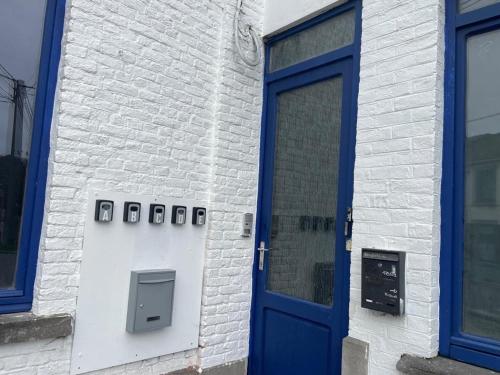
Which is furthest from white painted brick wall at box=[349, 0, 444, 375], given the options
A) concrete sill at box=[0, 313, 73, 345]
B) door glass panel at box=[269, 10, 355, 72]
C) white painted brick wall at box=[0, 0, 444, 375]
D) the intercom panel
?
concrete sill at box=[0, 313, 73, 345]

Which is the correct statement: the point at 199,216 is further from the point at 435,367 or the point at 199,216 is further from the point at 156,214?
the point at 435,367

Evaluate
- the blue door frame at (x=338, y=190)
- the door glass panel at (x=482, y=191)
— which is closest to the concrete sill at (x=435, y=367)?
the door glass panel at (x=482, y=191)

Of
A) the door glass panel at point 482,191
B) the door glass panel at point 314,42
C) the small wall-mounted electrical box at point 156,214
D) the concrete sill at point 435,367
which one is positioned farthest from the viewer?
the door glass panel at point 314,42

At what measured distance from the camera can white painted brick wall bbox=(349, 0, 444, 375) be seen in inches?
91.8

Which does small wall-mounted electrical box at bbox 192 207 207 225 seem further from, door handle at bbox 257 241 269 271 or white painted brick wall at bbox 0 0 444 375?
door handle at bbox 257 241 269 271

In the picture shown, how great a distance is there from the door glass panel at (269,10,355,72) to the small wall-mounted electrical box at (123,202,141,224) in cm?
169

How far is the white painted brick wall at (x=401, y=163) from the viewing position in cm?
233

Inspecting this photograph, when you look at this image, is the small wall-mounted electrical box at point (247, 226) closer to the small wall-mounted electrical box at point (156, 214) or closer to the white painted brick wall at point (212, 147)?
the white painted brick wall at point (212, 147)

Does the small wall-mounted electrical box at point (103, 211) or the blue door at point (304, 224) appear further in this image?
the blue door at point (304, 224)

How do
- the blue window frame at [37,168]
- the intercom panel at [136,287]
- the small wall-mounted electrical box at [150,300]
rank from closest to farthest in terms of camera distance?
the blue window frame at [37,168]
the intercom panel at [136,287]
the small wall-mounted electrical box at [150,300]

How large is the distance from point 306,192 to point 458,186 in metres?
1.13

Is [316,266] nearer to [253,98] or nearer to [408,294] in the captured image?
[408,294]

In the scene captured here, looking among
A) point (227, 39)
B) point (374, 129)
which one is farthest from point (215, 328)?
point (227, 39)

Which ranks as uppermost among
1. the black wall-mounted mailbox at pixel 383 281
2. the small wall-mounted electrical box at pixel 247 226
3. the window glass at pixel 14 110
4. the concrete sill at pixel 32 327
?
the window glass at pixel 14 110
